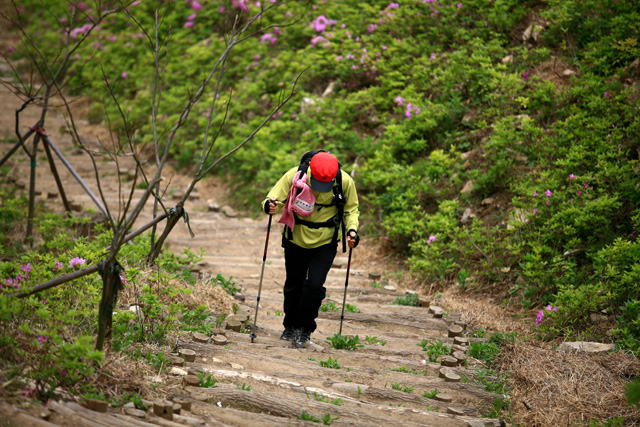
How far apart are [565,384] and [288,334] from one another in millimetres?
2690

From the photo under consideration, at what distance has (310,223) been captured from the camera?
5484 mm

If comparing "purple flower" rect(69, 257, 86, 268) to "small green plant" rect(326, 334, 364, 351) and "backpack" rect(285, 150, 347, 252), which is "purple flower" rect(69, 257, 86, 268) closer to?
"backpack" rect(285, 150, 347, 252)

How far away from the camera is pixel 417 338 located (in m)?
6.02

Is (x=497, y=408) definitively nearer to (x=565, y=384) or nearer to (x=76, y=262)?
(x=565, y=384)

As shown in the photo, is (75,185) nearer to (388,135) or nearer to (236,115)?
(236,115)

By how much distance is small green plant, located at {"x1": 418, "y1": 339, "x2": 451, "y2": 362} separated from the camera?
17.6 ft

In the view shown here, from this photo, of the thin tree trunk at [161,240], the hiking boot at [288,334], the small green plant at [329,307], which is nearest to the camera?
the thin tree trunk at [161,240]

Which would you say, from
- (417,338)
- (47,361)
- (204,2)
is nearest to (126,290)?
(47,361)

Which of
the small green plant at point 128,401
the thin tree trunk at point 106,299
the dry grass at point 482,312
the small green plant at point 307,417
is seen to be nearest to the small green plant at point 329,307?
the dry grass at point 482,312

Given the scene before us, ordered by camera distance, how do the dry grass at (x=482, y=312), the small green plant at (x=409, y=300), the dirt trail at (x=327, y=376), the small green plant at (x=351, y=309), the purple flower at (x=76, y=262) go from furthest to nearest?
the small green plant at (x=409, y=300) → the small green plant at (x=351, y=309) → the dry grass at (x=482, y=312) → the purple flower at (x=76, y=262) → the dirt trail at (x=327, y=376)

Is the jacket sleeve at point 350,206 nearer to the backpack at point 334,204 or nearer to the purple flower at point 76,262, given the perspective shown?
the backpack at point 334,204

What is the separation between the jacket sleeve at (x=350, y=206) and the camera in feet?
18.2

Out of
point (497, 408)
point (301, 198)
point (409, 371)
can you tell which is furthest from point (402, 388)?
point (301, 198)

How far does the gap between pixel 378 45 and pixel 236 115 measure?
388 cm
